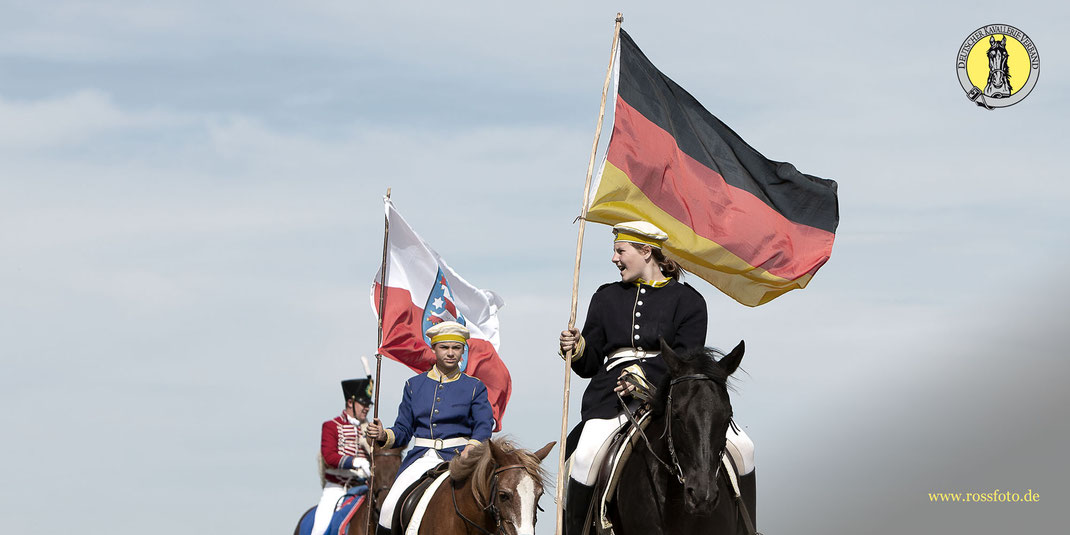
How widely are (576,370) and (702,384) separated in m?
2.15

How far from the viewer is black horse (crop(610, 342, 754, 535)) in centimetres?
909

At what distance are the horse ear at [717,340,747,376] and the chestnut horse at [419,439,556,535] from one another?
9.93ft

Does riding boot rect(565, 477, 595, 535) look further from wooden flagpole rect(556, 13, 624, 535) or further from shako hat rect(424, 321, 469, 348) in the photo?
shako hat rect(424, 321, 469, 348)

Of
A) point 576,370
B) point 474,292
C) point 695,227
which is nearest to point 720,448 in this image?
point 576,370

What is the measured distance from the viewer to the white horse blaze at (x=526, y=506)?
11.8m

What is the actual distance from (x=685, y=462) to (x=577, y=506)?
1.97 metres

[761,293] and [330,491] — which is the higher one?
[761,293]

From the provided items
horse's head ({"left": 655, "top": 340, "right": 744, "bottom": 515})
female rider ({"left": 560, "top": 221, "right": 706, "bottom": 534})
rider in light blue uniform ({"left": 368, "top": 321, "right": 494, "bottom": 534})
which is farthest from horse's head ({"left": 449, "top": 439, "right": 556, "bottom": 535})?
horse's head ({"left": 655, "top": 340, "right": 744, "bottom": 515})

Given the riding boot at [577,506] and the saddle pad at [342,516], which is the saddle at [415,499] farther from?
the saddle pad at [342,516]

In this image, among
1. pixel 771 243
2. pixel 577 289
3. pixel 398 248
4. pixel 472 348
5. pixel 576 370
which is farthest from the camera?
pixel 472 348

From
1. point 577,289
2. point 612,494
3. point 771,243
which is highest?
point 771,243

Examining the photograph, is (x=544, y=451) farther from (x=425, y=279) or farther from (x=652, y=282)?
(x=425, y=279)

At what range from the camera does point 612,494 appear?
417 inches

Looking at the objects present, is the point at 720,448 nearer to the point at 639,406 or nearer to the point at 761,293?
the point at 639,406
